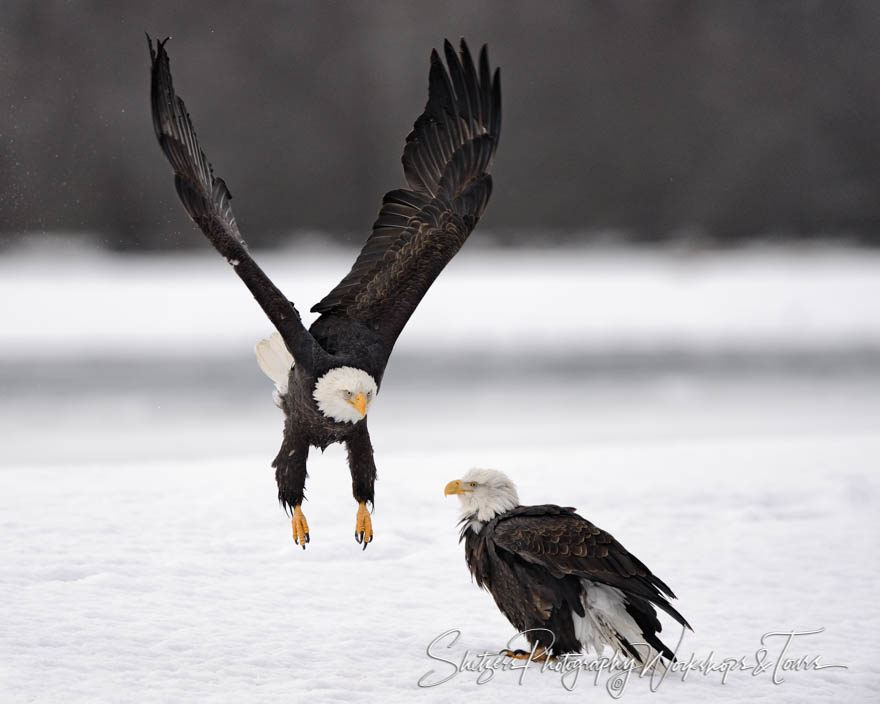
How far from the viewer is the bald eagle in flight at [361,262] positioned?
3.82m

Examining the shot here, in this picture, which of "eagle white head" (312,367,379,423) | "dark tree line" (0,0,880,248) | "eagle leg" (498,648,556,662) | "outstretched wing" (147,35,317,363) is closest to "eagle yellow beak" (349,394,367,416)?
"eagle white head" (312,367,379,423)

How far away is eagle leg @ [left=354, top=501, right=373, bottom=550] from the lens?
413 centimetres

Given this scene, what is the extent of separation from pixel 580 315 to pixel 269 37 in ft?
30.2

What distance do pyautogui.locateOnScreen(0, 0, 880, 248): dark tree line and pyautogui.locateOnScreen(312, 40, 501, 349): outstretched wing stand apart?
11937 millimetres

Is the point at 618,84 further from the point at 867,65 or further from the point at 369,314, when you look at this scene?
the point at 369,314

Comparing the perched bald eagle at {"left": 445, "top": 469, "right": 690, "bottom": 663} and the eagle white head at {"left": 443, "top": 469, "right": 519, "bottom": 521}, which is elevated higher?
the eagle white head at {"left": 443, "top": 469, "right": 519, "bottom": 521}

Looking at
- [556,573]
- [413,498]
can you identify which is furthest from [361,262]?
[556,573]

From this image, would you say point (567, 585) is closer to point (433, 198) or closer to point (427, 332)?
point (433, 198)

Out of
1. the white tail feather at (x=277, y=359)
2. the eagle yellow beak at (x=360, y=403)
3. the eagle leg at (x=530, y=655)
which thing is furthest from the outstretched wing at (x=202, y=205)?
the eagle leg at (x=530, y=655)

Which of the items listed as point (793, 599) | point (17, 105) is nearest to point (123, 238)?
→ point (17, 105)

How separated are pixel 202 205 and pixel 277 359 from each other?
739mm

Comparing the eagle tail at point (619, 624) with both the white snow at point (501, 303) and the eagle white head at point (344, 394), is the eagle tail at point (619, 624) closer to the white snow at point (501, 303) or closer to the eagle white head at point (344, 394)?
the eagle white head at point (344, 394)

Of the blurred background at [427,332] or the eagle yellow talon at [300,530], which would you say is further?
the eagle yellow talon at [300,530]

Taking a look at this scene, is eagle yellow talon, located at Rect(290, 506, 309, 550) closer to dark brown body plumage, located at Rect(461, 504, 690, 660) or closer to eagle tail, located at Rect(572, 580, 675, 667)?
dark brown body plumage, located at Rect(461, 504, 690, 660)
